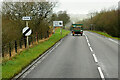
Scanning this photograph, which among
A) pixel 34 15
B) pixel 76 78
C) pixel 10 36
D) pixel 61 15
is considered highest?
pixel 61 15

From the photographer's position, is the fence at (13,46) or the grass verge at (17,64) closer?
the grass verge at (17,64)

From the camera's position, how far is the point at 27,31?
15.6 metres

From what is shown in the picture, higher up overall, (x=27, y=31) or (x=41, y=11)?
(x=41, y=11)

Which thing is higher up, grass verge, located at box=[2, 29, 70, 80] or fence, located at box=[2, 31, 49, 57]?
fence, located at box=[2, 31, 49, 57]

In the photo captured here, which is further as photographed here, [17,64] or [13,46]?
[13,46]

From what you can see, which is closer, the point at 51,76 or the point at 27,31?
the point at 51,76

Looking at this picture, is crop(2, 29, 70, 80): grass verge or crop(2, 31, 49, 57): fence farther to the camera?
crop(2, 31, 49, 57): fence

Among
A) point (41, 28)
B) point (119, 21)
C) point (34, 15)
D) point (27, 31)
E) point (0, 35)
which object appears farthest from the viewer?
point (41, 28)

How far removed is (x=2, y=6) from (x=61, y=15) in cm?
7052

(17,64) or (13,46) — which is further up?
(13,46)

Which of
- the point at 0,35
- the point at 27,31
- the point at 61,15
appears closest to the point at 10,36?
the point at 0,35

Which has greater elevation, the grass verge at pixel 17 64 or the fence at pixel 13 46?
the fence at pixel 13 46

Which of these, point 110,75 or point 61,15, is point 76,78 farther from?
point 61,15

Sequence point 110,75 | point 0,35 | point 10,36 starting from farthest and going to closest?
1. point 10,36
2. point 0,35
3. point 110,75
